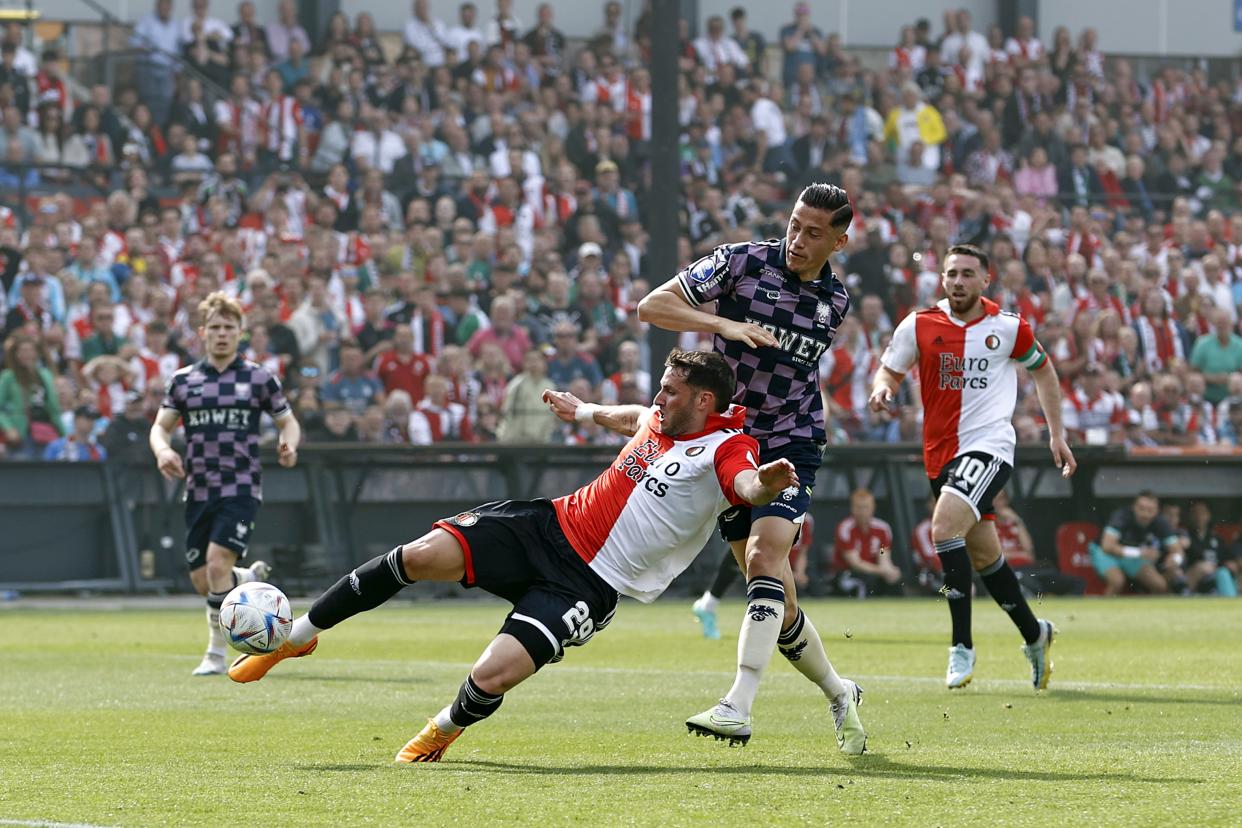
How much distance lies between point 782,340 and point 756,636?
129cm

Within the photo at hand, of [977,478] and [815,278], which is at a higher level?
[815,278]

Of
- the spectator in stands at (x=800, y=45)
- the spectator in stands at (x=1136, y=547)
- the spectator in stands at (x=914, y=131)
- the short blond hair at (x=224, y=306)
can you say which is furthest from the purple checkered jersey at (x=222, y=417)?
the spectator in stands at (x=800, y=45)

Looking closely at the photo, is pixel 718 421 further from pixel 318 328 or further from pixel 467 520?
pixel 318 328

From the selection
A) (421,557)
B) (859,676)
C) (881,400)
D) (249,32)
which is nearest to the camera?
(421,557)

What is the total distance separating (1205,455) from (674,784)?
1762 centimetres

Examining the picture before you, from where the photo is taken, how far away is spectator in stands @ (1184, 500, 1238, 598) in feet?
72.4

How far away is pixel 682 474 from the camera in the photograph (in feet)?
24.3

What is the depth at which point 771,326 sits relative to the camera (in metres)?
8.00

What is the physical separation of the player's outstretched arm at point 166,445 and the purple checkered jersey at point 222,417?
82mm

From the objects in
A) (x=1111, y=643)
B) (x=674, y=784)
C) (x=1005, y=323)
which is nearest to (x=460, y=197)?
(x=1111, y=643)

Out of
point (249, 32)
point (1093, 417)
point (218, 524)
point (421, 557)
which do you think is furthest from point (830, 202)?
point (249, 32)

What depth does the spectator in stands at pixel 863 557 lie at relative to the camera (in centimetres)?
2102

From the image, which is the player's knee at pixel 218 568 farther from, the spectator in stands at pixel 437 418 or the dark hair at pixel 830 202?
the spectator in stands at pixel 437 418

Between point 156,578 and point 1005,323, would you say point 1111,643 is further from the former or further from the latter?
point 156,578
